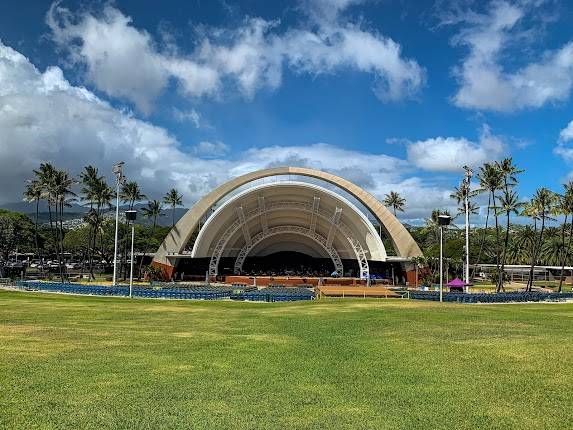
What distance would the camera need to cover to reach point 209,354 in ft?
50.1

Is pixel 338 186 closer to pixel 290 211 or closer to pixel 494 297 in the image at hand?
pixel 290 211

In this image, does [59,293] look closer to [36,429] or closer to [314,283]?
[314,283]

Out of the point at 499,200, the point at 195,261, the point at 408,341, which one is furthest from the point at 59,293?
the point at 499,200

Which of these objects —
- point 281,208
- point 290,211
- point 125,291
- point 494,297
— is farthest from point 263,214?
point 494,297

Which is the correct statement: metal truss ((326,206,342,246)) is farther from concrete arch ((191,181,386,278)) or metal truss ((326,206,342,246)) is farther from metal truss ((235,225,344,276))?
metal truss ((235,225,344,276))

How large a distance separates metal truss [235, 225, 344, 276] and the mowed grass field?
175 feet

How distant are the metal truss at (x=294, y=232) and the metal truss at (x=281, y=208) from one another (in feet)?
15.3

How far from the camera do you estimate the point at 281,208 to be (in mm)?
71125

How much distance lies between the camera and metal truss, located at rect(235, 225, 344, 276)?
75.2 meters

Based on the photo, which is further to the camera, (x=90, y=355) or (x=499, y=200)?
(x=499, y=200)

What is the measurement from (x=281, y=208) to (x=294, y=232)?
6148 mm

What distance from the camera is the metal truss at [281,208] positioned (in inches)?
2712

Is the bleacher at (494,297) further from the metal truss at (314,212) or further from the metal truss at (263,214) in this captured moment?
the metal truss at (263,214)

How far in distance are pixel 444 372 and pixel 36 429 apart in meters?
9.25
